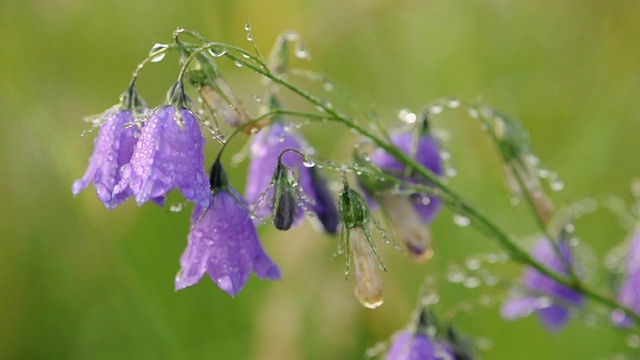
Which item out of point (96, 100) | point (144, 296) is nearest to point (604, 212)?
point (144, 296)

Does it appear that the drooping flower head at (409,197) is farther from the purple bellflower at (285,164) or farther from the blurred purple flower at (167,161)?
the blurred purple flower at (167,161)

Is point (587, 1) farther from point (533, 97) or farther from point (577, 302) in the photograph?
point (577, 302)

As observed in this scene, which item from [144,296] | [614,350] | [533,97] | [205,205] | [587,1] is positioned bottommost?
[614,350]

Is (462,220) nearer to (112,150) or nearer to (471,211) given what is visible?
(471,211)

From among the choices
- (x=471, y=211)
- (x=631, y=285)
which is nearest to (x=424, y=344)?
(x=471, y=211)

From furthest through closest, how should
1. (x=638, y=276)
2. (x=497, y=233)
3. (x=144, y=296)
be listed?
1. (x=144, y=296)
2. (x=638, y=276)
3. (x=497, y=233)

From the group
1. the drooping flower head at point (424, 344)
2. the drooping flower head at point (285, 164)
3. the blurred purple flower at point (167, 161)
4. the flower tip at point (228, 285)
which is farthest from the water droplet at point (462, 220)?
the blurred purple flower at point (167, 161)

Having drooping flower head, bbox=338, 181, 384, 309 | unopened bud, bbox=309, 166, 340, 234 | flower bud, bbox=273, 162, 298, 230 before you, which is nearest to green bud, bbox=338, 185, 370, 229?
drooping flower head, bbox=338, 181, 384, 309
